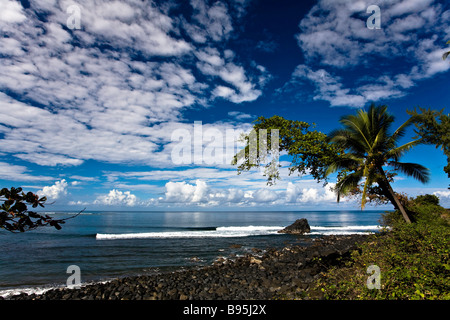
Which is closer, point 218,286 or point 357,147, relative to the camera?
point 218,286

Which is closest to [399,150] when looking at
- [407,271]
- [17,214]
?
[407,271]

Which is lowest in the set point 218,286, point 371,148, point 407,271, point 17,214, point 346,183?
point 218,286

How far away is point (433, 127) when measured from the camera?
12.7 metres

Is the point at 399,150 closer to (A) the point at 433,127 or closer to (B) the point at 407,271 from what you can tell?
(A) the point at 433,127

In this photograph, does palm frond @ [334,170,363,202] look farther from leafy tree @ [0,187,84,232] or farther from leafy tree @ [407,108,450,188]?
leafy tree @ [0,187,84,232]

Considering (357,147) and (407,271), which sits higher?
(357,147)

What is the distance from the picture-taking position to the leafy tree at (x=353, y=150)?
519 inches

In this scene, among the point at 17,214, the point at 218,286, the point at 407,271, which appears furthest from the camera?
the point at 218,286

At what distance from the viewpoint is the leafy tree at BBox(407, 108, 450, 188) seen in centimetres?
1206

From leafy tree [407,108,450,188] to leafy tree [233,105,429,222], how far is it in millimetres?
650

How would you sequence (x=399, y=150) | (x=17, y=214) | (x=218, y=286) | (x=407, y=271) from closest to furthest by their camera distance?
(x=17, y=214) < (x=407, y=271) < (x=218, y=286) < (x=399, y=150)


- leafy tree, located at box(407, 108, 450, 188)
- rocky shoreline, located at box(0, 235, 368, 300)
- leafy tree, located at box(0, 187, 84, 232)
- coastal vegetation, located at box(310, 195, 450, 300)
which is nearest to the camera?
leafy tree, located at box(0, 187, 84, 232)

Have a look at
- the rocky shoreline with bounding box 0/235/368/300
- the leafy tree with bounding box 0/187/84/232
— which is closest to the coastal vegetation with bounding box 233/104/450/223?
the rocky shoreline with bounding box 0/235/368/300

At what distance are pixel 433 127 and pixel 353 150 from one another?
447 centimetres
